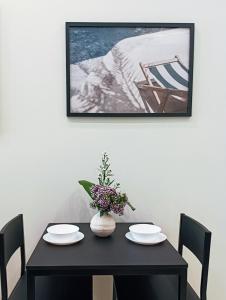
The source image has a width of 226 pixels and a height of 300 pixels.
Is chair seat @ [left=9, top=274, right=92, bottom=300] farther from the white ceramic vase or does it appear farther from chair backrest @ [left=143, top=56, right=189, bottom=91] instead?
chair backrest @ [left=143, top=56, right=189, bottom=91]

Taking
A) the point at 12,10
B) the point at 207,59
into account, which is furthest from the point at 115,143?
the point at 12,10

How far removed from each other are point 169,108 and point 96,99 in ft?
1.40

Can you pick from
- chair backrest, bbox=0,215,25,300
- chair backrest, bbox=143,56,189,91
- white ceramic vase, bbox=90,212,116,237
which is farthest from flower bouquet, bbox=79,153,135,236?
chair backrest, bbox=143,56,189,91

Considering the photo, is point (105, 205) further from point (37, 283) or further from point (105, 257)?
point (37, 283)

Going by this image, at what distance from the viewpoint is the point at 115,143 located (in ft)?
6.30

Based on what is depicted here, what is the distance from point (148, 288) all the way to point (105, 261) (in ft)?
1.27

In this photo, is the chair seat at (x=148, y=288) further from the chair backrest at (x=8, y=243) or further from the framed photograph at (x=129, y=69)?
the framed photograph at (x=129, y=69)

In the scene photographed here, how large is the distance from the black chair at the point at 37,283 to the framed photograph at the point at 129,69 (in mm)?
725

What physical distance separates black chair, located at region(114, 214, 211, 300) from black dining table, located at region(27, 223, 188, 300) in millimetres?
146

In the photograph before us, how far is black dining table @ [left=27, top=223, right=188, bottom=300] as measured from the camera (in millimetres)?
1305

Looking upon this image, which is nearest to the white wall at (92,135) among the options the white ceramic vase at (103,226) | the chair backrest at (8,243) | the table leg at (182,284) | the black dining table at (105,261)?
the chair backrest at (8,243)

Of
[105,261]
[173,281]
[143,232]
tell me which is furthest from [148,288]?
[105,261]

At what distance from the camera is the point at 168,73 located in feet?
6.16

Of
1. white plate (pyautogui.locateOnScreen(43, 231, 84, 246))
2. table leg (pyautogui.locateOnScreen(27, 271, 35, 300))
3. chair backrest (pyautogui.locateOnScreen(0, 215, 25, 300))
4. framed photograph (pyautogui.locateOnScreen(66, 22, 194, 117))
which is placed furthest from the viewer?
framed photograph (pyautogui.locateOnScreen(66, 22, 194, 117))
